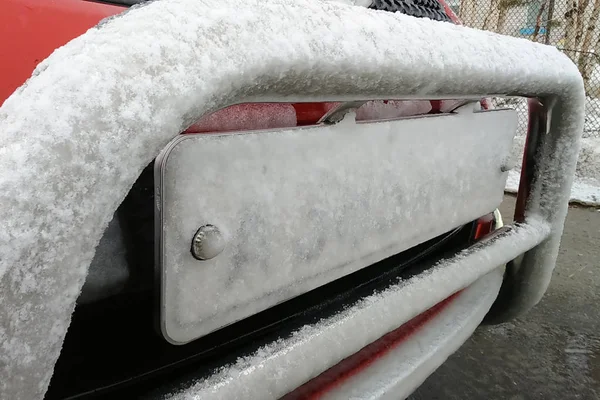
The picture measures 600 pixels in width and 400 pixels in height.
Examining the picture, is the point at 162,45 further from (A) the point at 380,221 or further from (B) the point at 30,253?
(A) the point at 380,221

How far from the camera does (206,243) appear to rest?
69 cm

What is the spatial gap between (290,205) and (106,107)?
0.38 metres

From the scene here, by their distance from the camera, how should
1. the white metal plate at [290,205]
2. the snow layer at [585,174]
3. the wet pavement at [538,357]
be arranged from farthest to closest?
the snow layer at [585,174] → the wet pavement at [538,357] → the white metal plate at [290,205]

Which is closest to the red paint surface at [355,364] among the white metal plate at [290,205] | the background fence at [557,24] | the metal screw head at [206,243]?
the white metal plate at [290,205]

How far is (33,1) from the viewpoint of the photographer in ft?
2.35

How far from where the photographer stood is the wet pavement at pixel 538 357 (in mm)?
1949

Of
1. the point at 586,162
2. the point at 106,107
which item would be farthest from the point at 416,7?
the point at 586,162

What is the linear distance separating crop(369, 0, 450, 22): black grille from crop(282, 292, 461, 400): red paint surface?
2.45ft

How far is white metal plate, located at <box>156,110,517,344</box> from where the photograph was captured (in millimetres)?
676

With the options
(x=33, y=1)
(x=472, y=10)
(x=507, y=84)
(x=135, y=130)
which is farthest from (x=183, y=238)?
(x=472, y=10)

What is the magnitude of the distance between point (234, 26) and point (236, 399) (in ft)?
1.57

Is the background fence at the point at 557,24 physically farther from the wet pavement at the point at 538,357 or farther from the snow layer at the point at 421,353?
the snow layer at the point at 421,353

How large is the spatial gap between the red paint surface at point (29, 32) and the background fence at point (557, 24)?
309 inches

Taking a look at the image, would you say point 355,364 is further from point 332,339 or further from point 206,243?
point 206,243
